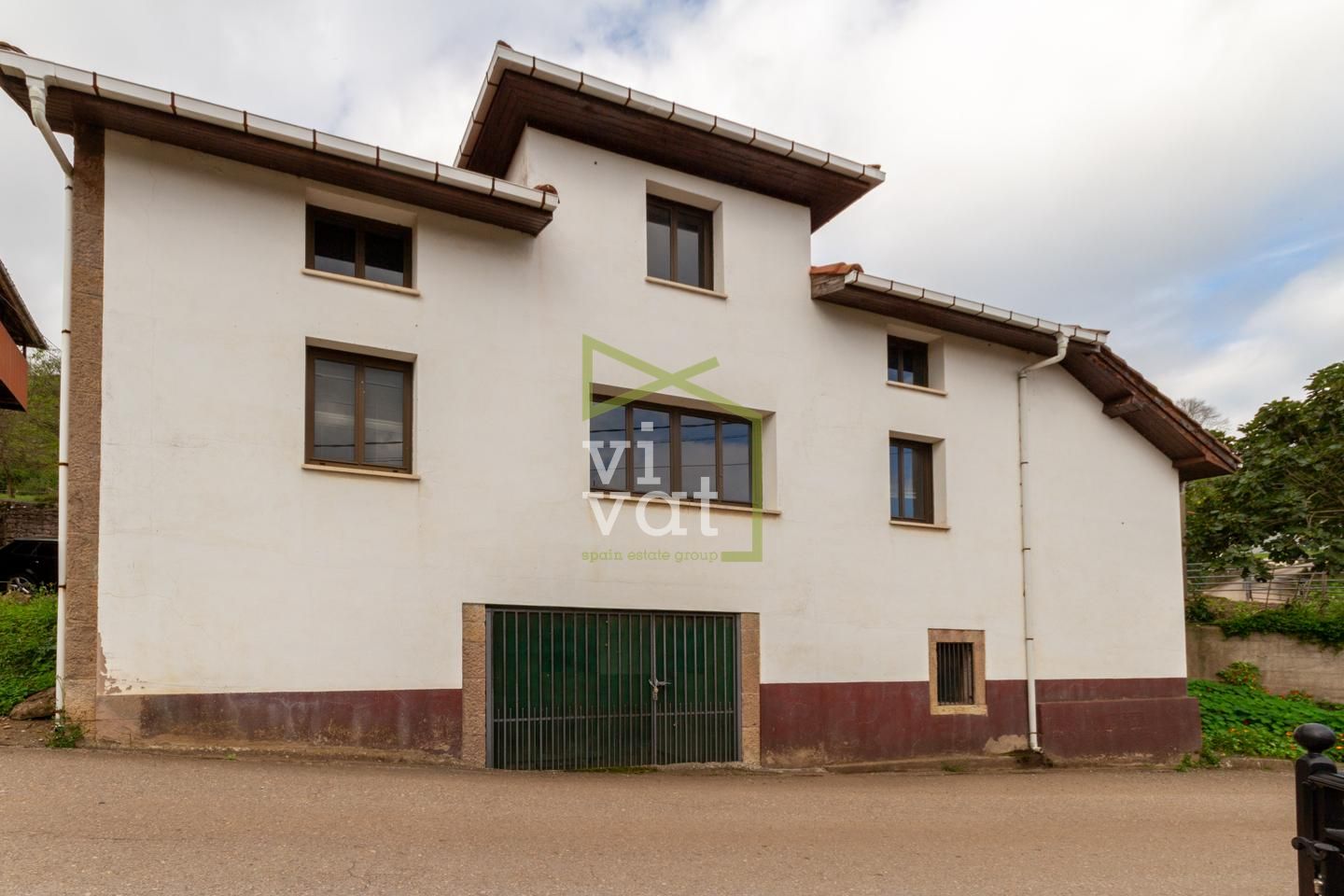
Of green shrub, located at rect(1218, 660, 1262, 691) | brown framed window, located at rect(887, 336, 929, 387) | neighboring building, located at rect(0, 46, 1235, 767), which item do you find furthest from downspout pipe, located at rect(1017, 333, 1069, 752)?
green shrub, located at rect(1218, 660, 1262, 691)

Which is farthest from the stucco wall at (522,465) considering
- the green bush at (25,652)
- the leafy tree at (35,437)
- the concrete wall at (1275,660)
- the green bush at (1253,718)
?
the leafy tree at (35,437)

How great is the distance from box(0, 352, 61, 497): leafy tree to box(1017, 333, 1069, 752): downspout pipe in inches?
1035

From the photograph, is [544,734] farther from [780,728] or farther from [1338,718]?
[1338,718]

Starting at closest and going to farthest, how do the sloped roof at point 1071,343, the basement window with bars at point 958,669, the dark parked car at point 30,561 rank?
1. the sloped roof at point 1071,343
2. the basement window with bars at point 958,669
3. the dark parked car at point 30,561

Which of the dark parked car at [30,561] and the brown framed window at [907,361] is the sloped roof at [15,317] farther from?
the brown framed window at [907,361]

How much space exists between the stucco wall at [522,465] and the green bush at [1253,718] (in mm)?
1530

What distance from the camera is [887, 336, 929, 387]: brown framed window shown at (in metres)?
12.3

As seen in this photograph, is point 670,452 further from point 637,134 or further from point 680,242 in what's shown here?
point 637,134

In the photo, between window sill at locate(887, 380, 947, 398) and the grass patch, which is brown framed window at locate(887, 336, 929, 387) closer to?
window sill at locate(887, 380, 947, 398)

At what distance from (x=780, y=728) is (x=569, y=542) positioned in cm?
318

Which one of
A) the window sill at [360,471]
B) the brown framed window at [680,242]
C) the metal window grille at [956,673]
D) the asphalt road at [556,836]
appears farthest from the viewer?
the metal window grille at [956,673]

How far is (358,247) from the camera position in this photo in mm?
9141

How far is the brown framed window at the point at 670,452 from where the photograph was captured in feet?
32.9

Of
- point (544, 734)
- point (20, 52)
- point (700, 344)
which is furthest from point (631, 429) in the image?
point (20, 52)
